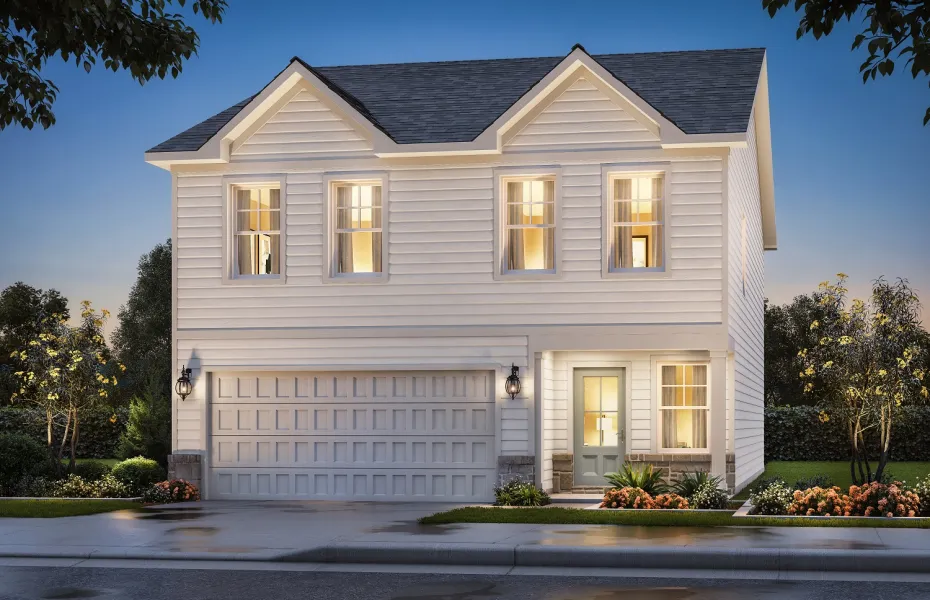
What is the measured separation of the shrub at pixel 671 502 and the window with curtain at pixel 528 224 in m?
4.69

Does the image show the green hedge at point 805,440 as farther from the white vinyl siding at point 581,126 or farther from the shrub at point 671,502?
the shrub at point 671,502

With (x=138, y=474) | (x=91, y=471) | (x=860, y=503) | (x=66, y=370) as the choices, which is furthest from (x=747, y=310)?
(x=66, y=370)

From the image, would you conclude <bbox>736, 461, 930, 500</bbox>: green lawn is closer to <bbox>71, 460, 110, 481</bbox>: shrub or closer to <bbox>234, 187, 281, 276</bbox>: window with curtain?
<bbox>234, 187, 281, 276</bbox>: window with curtain

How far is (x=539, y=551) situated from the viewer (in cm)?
1362

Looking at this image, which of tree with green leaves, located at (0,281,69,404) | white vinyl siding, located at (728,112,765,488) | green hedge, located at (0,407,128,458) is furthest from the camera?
tree with green leaves, located at (0,281,69,404)

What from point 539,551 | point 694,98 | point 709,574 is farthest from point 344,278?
point 709,574

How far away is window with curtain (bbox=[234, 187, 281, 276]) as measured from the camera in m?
22.2

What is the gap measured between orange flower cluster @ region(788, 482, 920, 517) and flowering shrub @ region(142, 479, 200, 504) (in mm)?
Result: 10403

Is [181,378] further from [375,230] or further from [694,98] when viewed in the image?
[694,98]

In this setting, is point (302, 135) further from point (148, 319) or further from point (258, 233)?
point (148, 319)

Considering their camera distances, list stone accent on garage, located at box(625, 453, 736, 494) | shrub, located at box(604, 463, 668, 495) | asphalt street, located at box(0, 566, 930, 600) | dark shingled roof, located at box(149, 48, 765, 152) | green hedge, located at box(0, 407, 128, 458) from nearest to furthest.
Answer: asphalt street, located at box(0, 566, 930, 600) < shrub, located at box(604, 463, 668, 495) < stone accent on garage, located at box(625, 453, 736, 494) < dark shingled roof, located at box(149, 48, 765, 152) < green hedge, located at box(0, 407, 128, 458)

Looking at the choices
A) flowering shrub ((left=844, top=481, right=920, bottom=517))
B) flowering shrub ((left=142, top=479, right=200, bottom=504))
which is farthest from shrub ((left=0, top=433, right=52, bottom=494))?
flowering shrub ((left=844, top=481, right=920, bottom=517))

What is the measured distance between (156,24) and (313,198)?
959 centimetres

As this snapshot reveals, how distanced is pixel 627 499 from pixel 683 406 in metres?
3.16
